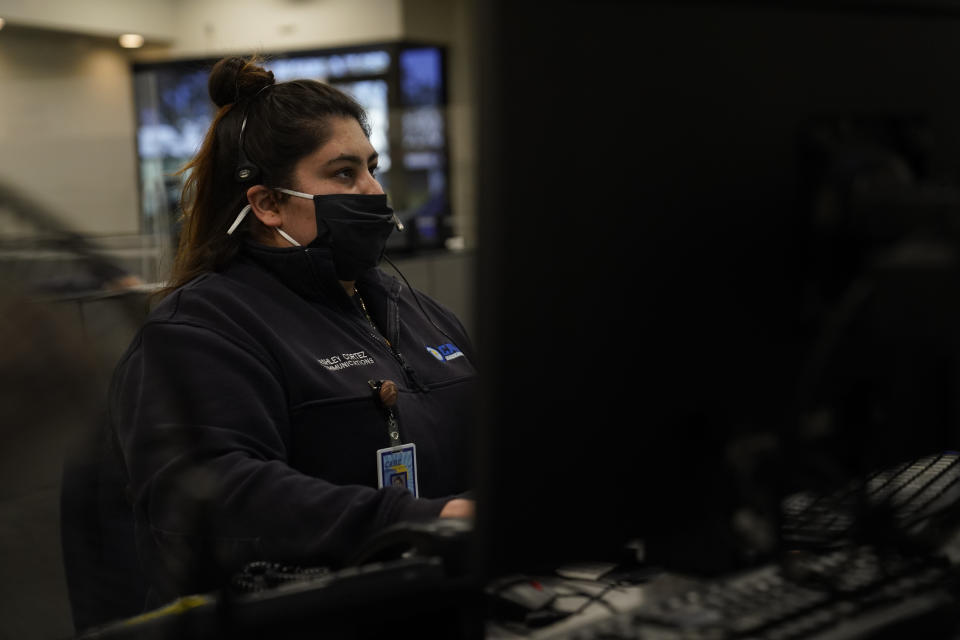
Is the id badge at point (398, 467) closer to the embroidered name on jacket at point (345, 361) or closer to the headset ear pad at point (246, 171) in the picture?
the embroidered name on jacket at point (345, 361)

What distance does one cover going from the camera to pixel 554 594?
104cm

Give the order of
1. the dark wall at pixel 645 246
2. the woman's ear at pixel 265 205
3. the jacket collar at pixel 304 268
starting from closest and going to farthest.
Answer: the dark wall at pixel 645 246 < the jacket collar at pixel 304 268 < the woman's ear at pixel 265 205

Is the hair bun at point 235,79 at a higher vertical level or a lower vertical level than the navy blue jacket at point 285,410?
higher

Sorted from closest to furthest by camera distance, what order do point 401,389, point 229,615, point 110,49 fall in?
1. point 229,615
2. point 401,389
3. point 110,49

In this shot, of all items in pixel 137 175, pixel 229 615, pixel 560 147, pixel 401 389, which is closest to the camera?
pixel 560 147

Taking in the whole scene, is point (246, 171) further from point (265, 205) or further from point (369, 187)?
point (369, 187)

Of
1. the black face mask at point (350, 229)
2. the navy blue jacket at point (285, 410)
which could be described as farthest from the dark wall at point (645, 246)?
A: the black face mask at point (350, 229)

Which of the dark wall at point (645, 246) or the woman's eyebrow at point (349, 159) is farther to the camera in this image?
the woman's eyebrow at point (349, 159)

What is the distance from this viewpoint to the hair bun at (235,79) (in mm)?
1634

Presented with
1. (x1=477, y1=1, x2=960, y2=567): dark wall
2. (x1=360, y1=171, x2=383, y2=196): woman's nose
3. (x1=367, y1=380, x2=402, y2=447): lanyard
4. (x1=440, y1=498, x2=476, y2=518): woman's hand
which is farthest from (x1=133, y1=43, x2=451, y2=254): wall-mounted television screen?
(x1=477, y1=1, x2=960, y2=567): dark wall

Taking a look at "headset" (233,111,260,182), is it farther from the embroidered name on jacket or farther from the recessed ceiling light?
the recessed ceiling light

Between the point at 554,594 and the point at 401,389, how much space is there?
20.2 inches

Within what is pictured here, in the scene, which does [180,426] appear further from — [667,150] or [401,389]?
[401,389]

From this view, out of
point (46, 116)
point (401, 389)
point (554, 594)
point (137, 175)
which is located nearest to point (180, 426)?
point (554, 594)
